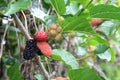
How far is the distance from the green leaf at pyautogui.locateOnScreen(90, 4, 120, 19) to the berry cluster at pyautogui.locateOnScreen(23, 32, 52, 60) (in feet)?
0.52

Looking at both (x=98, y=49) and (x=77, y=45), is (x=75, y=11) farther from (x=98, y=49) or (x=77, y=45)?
(x=77, y=45)

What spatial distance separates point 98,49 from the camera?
124 centimetres

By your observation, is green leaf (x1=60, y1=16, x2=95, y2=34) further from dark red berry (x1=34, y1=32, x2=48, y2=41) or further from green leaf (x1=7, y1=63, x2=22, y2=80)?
green leaf (x1=7, y1=63, x2=22, y2=80)

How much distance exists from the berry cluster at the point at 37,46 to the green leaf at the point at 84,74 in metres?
0.10

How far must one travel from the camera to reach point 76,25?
3.08 ft

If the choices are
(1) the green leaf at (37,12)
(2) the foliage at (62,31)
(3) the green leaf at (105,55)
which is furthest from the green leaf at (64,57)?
(3) the green leaf at (105,55)

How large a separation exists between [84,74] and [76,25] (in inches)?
5.6

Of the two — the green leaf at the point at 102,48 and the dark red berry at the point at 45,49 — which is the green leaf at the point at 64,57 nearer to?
the dark red berry at the point at 45,49

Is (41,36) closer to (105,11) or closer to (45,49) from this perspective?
(45,49)

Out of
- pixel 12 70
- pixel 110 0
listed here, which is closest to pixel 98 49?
pixel 110 0

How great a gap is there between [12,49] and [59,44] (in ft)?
0.67

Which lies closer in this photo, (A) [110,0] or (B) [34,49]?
(B) [34,49]

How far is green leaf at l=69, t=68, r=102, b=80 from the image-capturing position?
0.92 metres

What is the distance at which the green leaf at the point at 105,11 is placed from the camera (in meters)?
0.89
